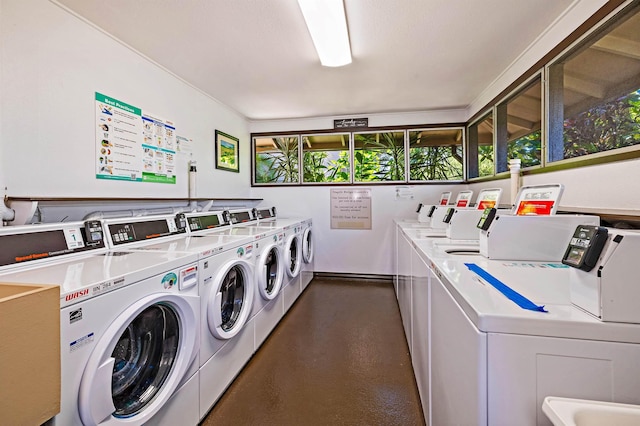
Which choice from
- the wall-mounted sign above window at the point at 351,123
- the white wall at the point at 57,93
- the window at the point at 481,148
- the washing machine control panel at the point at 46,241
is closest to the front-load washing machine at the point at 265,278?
the washing machine control panel at the point at 46,241

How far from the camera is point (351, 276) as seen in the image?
4.29m

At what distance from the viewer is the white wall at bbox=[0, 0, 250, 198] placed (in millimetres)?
1549

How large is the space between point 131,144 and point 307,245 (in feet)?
7.69

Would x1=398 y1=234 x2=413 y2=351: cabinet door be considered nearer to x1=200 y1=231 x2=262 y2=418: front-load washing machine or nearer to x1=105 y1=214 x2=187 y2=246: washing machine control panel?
x1=200 y1=231 x2=262 y2=418: front-load washing machine

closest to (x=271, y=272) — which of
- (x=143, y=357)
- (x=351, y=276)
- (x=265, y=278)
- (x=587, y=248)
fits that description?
(x=265, y=278)

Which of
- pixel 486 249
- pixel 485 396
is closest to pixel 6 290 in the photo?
pixel 485 396

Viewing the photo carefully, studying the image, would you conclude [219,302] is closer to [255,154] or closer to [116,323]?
[116,323]

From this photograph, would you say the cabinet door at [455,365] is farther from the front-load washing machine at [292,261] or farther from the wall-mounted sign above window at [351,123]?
the wall-mounted sign above window at [351,123]

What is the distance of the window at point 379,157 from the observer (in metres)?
4.17

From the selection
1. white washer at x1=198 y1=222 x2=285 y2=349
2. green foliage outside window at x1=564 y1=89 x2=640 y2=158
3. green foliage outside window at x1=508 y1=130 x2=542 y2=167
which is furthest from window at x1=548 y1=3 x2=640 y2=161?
white washer at x1=198 y1=222 x2=285 y2=349

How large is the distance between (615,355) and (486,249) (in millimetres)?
775

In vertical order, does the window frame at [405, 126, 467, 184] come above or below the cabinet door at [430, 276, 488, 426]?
above

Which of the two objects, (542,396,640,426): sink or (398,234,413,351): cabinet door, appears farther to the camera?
(398,234,413,351): cabinet door

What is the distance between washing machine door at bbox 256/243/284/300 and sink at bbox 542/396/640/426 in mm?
1827
